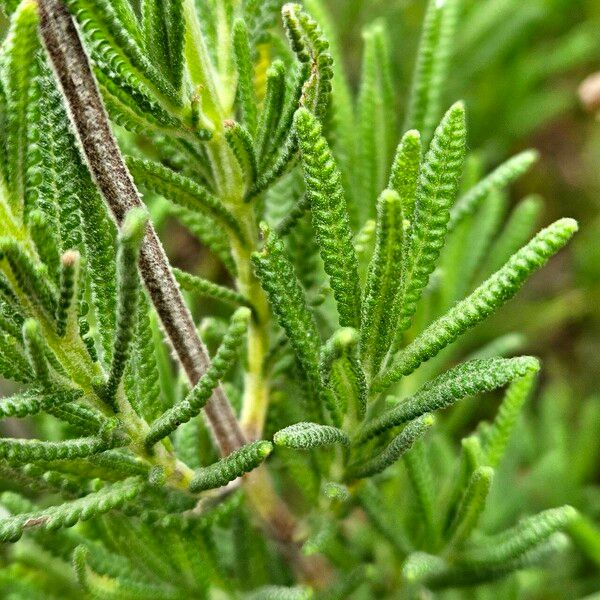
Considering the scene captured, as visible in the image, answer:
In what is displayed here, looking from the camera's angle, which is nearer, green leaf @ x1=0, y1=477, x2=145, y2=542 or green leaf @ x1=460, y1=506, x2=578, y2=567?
green leaf @ x1=0, y1=477, x2=145, y2=542

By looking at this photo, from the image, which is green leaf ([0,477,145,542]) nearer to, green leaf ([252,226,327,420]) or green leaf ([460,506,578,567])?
green leaf ([252,226,327,420])

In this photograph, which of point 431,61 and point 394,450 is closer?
point 394,450

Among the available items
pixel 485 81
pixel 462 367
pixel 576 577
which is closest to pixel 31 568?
pixel 462 367

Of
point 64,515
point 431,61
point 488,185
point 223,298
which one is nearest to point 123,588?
point 64,515

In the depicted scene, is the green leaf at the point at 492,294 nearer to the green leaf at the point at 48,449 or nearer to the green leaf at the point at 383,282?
the green leaf at the point at 383,282

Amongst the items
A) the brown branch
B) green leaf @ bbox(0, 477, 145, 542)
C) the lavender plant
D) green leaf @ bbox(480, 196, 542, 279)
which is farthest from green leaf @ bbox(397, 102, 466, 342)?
green leaf @ bbox(480, 196, 542, 279)

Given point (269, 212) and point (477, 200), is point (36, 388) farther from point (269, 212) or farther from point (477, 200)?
point (477, 200)

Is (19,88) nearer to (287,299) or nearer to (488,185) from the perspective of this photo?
(287,299)
